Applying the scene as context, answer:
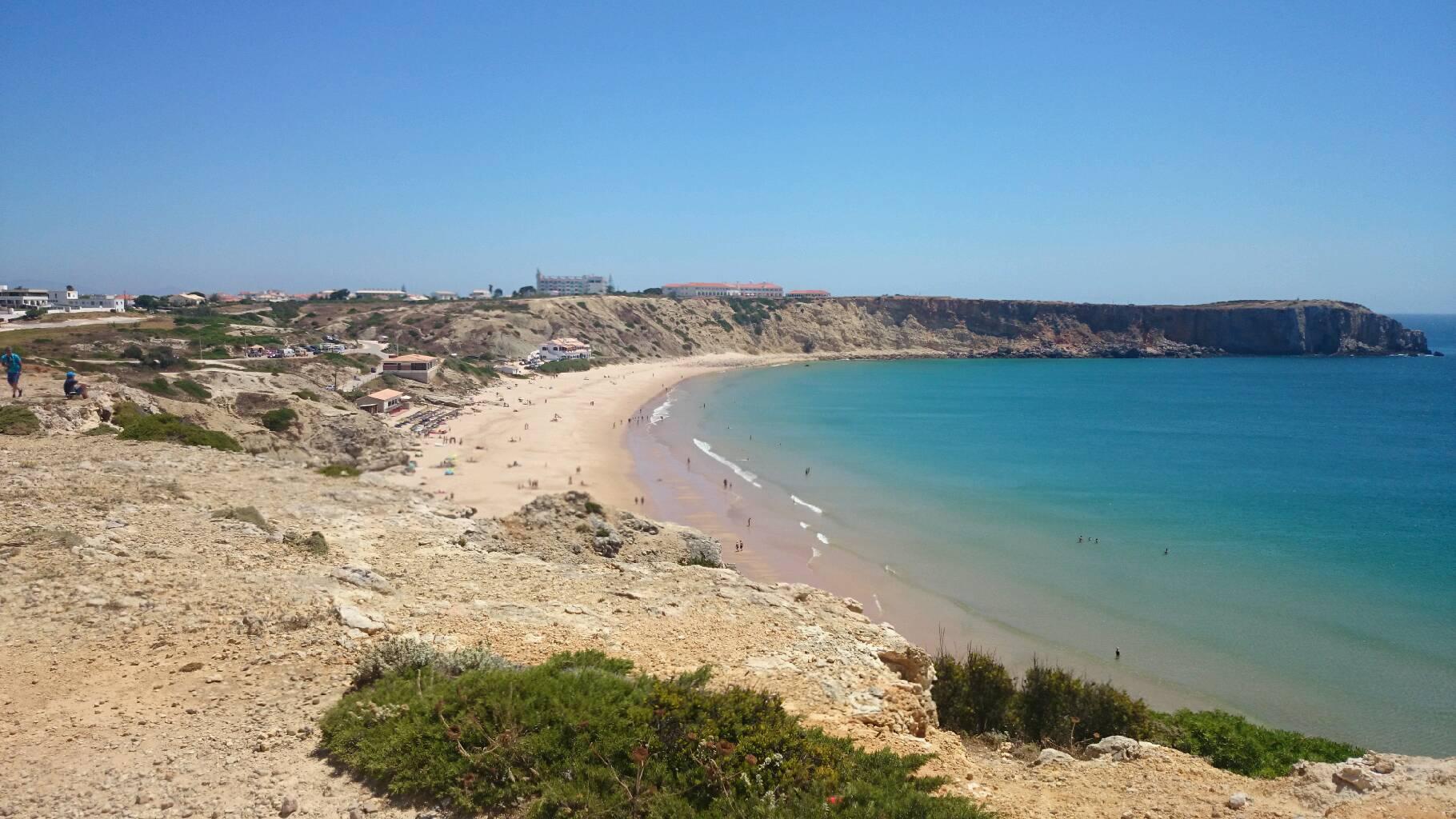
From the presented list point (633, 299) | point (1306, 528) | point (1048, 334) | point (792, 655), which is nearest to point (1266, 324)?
point (1048, 334)

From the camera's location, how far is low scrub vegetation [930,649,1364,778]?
33.3 ft

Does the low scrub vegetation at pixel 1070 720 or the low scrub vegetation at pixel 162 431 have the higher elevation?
the low scrub vegetation at pixel 162 431

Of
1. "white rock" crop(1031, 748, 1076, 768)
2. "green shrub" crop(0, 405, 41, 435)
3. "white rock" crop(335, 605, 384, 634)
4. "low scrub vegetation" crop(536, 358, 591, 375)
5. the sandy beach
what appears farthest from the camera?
"low scrub vegetation" crop(536, 358, 591, 375)

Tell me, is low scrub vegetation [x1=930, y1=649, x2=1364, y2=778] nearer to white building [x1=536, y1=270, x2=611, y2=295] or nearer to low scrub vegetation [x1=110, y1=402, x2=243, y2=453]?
low scrub vegetation [x1=110, y1=402, x2=243, y2=453]

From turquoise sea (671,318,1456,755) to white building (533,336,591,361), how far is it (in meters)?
21.5

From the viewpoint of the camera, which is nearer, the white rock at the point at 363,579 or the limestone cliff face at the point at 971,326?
the white rock at the point at 363,579

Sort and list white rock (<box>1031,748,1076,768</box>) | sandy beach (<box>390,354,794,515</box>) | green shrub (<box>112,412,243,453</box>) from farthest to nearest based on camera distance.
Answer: sandy beach (<box>390,354,794,515</box>)
green shrub (<box>112,412,243,453</box>)
white rock (<box>1031,748,1076,768</box>)

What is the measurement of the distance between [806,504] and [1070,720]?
68.5ft

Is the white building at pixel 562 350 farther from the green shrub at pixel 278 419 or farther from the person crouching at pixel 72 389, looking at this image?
the person crouching at pixel 72 389

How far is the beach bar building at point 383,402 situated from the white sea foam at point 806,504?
2464 centimetres

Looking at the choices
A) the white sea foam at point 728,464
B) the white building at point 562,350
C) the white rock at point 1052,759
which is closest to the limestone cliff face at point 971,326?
the white building at point 562,350

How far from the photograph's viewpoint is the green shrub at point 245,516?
1395 centimetres

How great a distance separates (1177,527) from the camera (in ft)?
93.7

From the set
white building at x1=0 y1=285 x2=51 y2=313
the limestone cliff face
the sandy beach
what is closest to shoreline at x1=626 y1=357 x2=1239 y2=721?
the sandy beach
